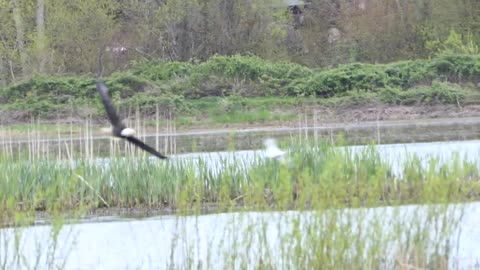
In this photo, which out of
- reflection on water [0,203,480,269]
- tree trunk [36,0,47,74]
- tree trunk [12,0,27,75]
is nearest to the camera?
reflection on water [0,203,480,269]

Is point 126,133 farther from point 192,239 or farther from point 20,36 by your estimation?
point 20,36

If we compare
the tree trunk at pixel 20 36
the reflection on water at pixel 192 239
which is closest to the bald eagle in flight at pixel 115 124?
the reflection on water at pixel 192 239

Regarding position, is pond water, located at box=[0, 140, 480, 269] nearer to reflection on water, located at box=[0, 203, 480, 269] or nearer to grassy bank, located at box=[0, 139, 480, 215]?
reflection on water, located at box=[0, 203, 480, 269]

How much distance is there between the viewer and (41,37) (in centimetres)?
3944

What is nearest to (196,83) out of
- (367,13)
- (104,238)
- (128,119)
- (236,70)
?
(236,70)

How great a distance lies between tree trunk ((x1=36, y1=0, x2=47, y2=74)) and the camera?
3941 cm

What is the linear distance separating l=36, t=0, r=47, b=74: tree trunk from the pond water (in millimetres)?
22691

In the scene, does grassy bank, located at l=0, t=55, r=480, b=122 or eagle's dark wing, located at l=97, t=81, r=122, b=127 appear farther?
grassy bank, located at l=0, t=55, r=480, b=122

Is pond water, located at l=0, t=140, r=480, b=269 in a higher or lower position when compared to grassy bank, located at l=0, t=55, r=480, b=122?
lower

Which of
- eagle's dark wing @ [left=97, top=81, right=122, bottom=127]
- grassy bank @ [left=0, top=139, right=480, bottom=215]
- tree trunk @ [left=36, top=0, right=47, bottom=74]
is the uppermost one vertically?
tree trunk @ [left=36, top=0, right=47, bottom=74]

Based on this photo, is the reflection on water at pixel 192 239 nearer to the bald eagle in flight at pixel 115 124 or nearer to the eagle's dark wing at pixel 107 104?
the bald eagle in flight at pixel 115 124

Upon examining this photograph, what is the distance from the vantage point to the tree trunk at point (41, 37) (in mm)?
39406

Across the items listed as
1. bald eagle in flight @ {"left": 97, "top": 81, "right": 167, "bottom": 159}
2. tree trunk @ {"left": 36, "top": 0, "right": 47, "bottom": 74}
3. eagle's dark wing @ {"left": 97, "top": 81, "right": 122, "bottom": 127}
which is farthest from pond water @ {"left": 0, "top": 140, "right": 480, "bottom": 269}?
tree trunk @ {"left": 36, "top": 0, "right": 47, "bottom": 74}

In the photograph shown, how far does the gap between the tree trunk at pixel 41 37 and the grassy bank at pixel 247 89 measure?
2.52 m
